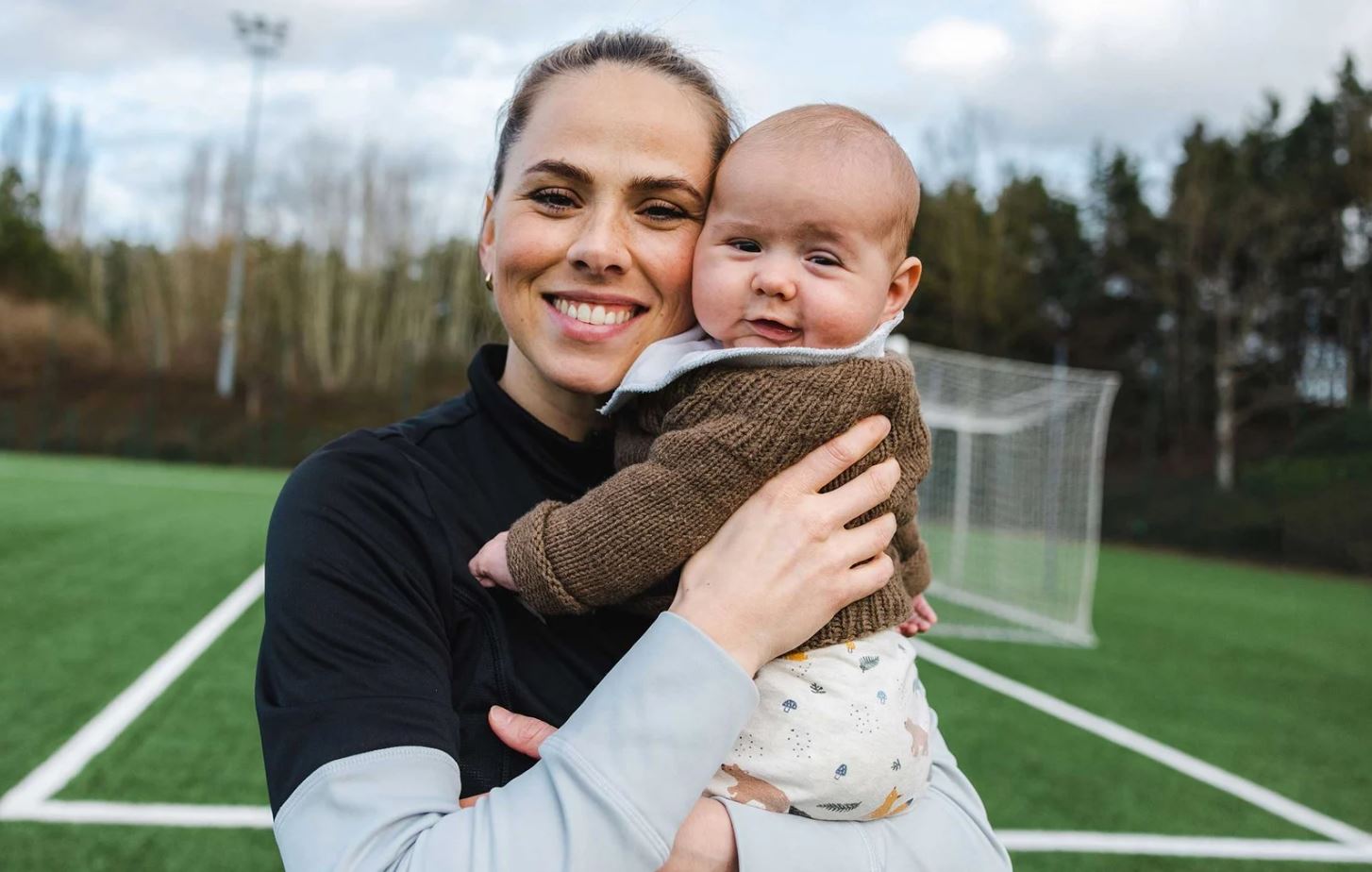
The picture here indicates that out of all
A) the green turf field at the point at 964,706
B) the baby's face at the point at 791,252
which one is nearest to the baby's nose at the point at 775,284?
the baby's face at the point at 791,252

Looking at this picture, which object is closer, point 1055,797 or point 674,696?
point 674,696

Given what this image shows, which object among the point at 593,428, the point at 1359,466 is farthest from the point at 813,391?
the point at 1359,466

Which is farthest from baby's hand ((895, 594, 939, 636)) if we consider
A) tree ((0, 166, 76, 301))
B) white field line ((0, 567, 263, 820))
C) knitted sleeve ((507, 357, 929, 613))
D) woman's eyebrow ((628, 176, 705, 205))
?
tree ((0, 166, 76, 301))

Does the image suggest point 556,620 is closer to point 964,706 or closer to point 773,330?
point 773,330

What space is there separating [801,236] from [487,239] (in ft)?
1.58

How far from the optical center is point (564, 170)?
143cm

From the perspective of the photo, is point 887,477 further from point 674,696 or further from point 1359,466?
point 1359,466

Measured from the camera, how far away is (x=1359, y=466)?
71.9 ft

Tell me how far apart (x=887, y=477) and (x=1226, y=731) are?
22.5 ft

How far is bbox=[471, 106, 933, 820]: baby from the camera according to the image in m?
1.32

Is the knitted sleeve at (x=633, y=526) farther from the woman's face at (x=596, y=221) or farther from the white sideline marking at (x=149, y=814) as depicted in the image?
the white sideline marking at (x=149, y=814)

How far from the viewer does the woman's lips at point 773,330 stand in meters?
1.51

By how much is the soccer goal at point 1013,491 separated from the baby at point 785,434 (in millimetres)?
8438

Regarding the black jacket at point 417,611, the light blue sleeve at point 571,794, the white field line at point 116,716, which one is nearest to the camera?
the light blue sleeve at point 571,794
